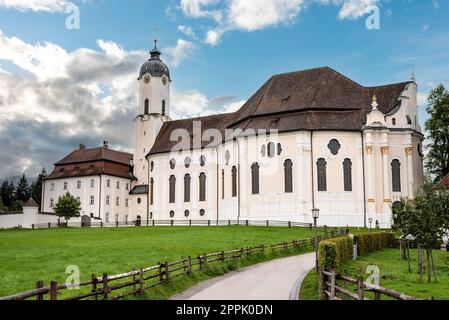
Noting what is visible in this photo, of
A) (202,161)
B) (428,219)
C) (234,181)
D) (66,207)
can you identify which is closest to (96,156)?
(66,207)

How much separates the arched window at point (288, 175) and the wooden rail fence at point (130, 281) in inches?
843

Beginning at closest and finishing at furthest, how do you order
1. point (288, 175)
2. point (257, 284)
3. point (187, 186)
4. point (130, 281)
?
1. point (130, 281)
2. point (257, 284)
3. point (288, 175)
4. point (187, 186)

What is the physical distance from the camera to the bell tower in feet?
259

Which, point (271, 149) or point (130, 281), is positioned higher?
point (271, 149)

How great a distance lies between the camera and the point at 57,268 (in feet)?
75.0

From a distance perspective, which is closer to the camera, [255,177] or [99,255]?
[99,255]

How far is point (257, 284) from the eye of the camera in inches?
834

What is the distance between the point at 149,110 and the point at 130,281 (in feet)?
207

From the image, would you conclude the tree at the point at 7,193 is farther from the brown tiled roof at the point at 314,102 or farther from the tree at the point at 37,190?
the brown tiled roof at the point at 314,102

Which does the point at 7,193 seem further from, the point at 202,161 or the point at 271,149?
the point at 271,149

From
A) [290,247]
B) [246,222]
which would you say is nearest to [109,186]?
[246,222]

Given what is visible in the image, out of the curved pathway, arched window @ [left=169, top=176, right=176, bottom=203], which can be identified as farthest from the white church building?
the curved pathway

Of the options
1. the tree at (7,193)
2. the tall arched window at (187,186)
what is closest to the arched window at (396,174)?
the tall arched window at (187,186)
